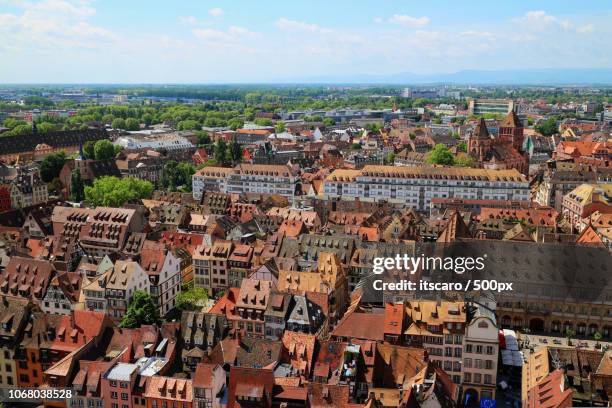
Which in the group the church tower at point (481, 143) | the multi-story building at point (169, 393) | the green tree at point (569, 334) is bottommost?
the green tree at point (569, 334)

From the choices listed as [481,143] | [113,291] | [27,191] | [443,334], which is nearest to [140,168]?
[27,191]

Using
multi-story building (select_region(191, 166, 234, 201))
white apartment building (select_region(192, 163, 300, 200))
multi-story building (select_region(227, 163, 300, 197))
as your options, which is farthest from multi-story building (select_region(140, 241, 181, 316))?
multi-story building (select_region(191, 166, 234, 201))

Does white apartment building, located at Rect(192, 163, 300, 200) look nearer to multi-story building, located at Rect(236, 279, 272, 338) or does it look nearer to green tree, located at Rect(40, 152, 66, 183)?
green tree, located at Rect(40, 152, 66, 183)

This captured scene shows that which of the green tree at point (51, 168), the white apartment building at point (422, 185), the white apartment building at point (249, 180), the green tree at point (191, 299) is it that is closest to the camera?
the green tree at point (191, 299)

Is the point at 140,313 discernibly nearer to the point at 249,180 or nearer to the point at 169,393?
the point at 169,393

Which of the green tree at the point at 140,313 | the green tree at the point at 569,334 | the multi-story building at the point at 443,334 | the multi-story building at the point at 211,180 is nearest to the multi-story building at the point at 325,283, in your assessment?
the multi-story building at the point at 443,334

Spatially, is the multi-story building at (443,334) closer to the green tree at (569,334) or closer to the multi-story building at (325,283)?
the multi-story building at (325,283)

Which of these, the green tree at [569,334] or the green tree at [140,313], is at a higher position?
Result: the green tree at [140,313]
